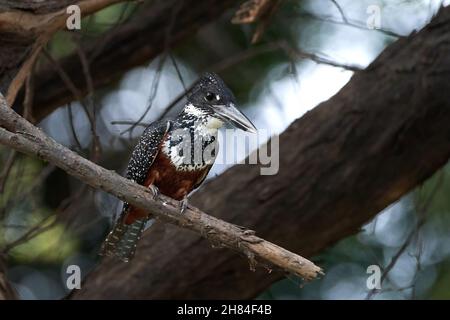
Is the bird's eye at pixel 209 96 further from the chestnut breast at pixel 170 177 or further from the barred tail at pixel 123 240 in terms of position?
the barred tail at pixel 123 240

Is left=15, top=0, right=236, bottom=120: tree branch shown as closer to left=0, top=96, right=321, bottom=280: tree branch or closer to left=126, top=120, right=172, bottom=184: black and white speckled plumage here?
left=126, top=120, right=172, bottom=184: black and white speckled plumage

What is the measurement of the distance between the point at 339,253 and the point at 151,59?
1558 millimetres

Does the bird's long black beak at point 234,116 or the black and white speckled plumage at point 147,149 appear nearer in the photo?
the bird's long black beak at point 234,116

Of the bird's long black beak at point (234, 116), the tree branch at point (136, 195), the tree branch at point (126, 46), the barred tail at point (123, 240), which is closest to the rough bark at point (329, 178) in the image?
the barred tail at point (123, 240)

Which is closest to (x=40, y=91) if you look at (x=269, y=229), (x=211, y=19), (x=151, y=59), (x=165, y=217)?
(x=151, y=59)

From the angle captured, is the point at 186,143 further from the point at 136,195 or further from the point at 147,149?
the point at 136,195

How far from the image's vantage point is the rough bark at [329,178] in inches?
152

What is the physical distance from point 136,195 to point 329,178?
1296 mm

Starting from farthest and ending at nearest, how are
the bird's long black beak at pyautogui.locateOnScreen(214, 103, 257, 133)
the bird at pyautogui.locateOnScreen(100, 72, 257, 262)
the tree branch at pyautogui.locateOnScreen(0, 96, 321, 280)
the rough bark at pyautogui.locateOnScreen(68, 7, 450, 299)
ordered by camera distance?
the rough bark at pyautogui.locateOnScreen(68, 7, 450, 299) < the bird at pyautogui.locateOnScreen(100, 72, 257, 262) < the bird's long black beak at pyautogui.locateOnScreen(214, 103, 257, 133) < the tree branch at pyautogui.locateOnScreen(0, 96, 321, 280)

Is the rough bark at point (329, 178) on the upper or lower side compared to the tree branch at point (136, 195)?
upper

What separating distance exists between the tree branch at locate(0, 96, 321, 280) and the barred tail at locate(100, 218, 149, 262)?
689 mm

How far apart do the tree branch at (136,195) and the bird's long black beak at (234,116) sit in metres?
0.50

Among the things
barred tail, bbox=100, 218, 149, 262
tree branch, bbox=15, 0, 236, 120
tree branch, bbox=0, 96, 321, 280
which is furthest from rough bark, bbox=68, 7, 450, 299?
tree branch, bbox=0, 96, 321, 280

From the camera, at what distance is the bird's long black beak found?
3.26 meters
